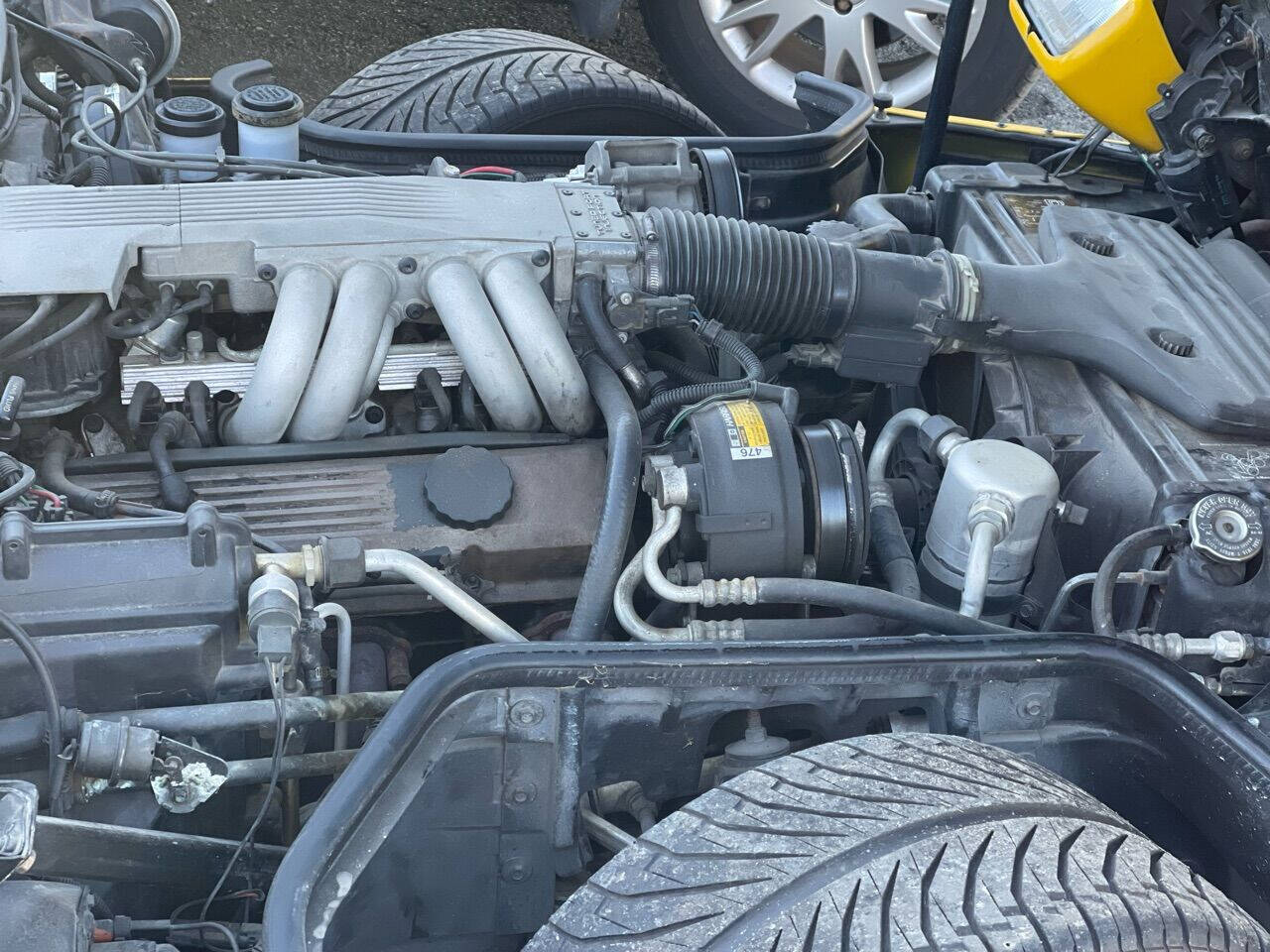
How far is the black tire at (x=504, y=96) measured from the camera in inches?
116

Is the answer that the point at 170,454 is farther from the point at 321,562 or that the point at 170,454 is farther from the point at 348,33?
the point at 348,33

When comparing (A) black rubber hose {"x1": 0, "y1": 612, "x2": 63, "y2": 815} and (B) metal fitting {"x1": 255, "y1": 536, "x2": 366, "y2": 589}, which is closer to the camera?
(A) black rubber hose {"x1": 0, "y1": 612, "x2": 63, "y2": 815}

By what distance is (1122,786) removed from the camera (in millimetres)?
1707

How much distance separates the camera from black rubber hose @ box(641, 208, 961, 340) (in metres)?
2.11

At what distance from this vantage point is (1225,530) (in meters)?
1.74

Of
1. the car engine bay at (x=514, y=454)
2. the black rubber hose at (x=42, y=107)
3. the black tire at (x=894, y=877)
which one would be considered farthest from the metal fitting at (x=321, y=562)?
the black rubber hose at (x=42, y=107)

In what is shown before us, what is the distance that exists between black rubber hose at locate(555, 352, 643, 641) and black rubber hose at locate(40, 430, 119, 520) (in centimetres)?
64

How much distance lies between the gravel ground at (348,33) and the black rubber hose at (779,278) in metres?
2.97

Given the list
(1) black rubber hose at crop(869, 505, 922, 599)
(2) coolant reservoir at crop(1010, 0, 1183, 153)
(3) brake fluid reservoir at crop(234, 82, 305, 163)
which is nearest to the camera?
(1) black rubber hose at crop(869, 505, 922, 599)

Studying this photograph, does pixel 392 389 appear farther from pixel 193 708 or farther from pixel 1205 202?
pixel 1205 202

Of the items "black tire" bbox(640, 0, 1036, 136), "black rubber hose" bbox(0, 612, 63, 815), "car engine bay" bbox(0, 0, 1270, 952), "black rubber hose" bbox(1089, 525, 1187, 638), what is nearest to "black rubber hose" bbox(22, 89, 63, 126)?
"car engine bay" bbox(0, 0, 1270, 952)

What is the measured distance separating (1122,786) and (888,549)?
44 centimetres

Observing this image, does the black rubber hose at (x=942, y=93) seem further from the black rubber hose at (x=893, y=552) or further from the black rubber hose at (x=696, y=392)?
the black rubber hose at (x=893, y=552)

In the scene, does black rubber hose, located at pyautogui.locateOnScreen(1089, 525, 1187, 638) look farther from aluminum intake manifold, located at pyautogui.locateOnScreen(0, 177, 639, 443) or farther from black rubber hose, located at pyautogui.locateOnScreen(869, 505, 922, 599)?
aluminum intake manifold, located at pyautogui.locateOnScreen(0, 177, 639, 443)
